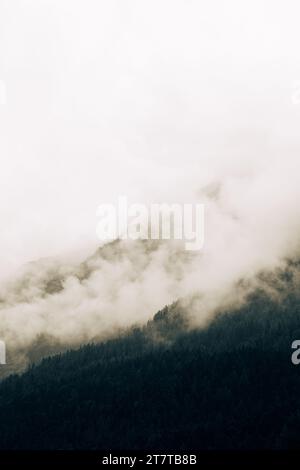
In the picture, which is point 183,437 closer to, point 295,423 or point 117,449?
point 117,449

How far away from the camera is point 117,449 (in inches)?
7859
